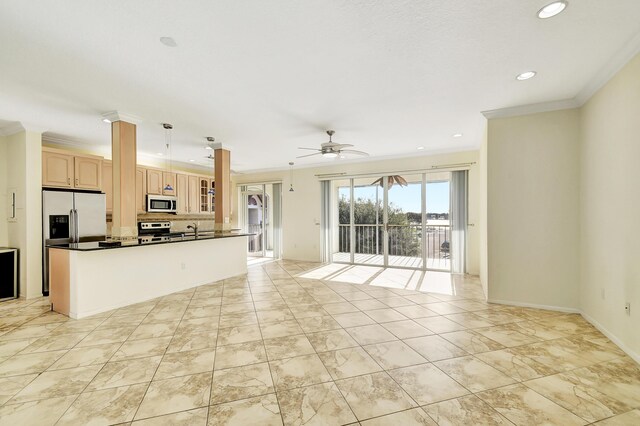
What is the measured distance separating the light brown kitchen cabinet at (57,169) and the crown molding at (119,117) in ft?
5.64

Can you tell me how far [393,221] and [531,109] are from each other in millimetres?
3599

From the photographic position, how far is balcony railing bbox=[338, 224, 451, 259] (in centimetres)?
629

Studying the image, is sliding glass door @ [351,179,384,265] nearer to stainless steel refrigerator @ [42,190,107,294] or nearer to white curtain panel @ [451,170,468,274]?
white curtain panel @ [451,170,468,274]

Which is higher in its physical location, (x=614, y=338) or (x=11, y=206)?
(x=11, y=206)

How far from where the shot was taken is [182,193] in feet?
23.0

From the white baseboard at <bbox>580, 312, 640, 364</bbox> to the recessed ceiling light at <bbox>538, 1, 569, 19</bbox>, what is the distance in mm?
2831

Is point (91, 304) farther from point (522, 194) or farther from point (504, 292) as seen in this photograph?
point (522, 194)

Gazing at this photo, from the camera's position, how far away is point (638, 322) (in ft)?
7.64

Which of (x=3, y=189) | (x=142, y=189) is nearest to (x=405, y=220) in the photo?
(x=142, y=189)

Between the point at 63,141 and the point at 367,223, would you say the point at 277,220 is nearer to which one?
the point at 367,223

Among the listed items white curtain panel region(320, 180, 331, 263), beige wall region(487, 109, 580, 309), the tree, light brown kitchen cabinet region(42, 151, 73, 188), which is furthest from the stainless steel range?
beige wall region(487, 109, 580, 309)

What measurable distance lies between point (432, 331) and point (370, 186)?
4.44m

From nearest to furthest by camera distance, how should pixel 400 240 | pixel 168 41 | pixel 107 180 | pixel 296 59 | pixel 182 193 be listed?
1. pixel 168 41
2. pixel 296 59
3. pixel 107 180
4. pixel 400 240
5. pixel 182 193

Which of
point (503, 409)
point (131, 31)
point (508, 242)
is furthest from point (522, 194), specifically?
point (131, 31)
